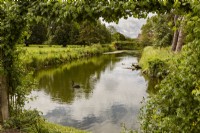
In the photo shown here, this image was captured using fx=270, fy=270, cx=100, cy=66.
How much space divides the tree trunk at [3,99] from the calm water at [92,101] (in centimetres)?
445

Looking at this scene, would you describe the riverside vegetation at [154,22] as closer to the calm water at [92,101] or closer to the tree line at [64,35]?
the calm water at [92,101]

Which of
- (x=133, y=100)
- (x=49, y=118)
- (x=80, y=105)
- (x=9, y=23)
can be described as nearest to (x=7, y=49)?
(x=9, y=23)

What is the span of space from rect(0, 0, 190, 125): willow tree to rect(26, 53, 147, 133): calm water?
494 cm

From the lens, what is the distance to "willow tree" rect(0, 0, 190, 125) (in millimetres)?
5781

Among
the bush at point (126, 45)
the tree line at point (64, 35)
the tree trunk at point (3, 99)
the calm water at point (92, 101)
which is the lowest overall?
the calm water at point (92, 101)

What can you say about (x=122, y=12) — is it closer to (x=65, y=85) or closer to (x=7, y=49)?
(x=7, y=49)

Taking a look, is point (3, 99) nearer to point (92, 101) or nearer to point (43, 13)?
point (43, 13)

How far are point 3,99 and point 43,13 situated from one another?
311cm

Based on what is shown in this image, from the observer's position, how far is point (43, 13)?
6.86 m

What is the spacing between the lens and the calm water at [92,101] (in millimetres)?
12828

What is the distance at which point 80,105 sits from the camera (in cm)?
1495

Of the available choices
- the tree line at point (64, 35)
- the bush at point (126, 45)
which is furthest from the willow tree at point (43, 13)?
the bush at point (126, 45)

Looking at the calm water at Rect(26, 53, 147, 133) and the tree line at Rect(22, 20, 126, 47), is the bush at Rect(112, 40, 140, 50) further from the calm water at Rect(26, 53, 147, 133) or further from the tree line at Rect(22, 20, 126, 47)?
the calm water at Rect(26, 53, 147, 133)

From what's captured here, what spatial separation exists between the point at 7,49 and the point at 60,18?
2115 mm
